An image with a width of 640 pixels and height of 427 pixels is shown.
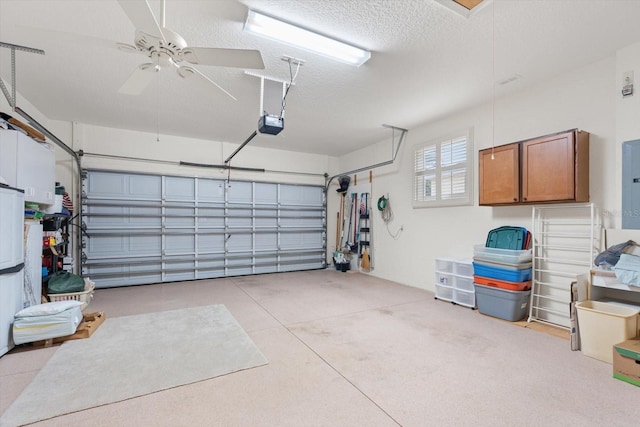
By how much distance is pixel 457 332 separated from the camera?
11.1ft

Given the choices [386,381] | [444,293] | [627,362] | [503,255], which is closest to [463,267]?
[444,293]

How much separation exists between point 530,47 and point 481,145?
173cm

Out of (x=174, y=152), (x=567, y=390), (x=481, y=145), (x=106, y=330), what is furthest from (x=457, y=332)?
(x=174, y=152)

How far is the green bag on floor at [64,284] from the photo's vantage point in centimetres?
395

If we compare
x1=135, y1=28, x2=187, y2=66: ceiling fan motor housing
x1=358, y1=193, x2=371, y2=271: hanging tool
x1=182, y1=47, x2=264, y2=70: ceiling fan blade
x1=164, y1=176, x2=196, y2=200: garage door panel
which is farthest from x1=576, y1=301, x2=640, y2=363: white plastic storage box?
x1=164, y1=176, x2=196, y2=200: garage door panel

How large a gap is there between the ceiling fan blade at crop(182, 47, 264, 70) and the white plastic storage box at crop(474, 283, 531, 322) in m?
3.85

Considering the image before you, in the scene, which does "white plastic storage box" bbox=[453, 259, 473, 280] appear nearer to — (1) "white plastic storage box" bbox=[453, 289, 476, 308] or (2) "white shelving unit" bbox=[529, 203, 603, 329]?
(1) "white plastic storage box" bbox=[453, 289, 476, 308]

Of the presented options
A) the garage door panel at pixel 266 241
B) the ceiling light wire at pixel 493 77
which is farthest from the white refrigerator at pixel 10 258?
the ceiling light wire at pixel 493 77

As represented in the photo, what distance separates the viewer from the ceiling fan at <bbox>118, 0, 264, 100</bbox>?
1812 millimetres

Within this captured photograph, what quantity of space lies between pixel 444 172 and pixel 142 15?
15.6 ft

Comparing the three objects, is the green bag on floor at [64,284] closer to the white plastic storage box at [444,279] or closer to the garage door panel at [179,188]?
the garage door panel at [179,188]

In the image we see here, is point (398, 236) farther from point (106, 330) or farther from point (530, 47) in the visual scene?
point (106, 330)

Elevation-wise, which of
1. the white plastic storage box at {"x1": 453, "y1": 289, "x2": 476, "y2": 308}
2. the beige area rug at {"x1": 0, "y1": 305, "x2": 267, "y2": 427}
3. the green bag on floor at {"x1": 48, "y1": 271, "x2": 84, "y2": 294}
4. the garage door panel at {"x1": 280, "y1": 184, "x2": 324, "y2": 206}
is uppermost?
the garage door panel at {"x1": 280, "y1": 184, "x2": 324, "y2": 206}

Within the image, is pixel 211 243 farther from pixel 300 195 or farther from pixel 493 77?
pixel 493 77
